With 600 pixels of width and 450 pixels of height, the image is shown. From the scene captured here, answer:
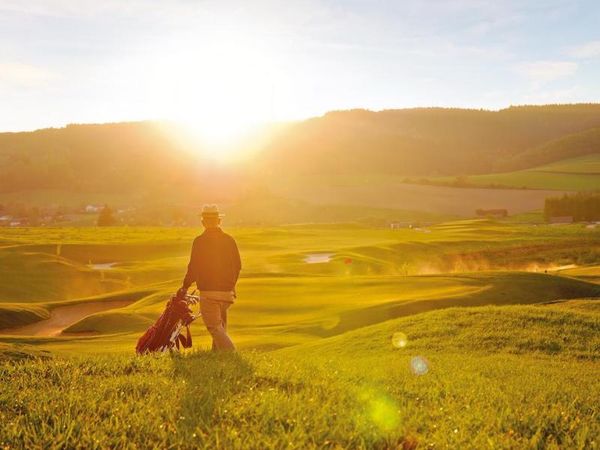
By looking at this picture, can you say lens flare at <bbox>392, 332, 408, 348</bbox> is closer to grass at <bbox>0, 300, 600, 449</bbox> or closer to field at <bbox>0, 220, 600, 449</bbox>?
field at <bbox>0, 220, 600, 449</bbox>

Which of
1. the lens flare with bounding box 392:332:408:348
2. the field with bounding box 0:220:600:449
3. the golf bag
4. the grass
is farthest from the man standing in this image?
the lens flare with bounding box 392:332:408:348

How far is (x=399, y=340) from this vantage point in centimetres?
1764

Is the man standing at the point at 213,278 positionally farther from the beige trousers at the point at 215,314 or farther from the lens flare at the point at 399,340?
the lens flare at the point at 399,340

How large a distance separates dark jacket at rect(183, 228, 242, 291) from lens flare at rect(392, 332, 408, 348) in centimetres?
611

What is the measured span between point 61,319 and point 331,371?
1089 inches

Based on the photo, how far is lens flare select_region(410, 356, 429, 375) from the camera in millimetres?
11750

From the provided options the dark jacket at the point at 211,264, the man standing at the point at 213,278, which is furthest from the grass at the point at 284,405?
the dark jacket at the point at 211,264

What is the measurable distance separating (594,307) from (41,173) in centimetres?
18465

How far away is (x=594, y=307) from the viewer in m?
22.3

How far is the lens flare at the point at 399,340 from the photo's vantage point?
1710 centimetres

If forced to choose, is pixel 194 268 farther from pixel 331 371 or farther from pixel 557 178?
pixel 557 178

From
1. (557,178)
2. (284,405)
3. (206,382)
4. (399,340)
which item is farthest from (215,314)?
(557,178)

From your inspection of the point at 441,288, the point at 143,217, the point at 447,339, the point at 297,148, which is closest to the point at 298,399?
the point at 447,339

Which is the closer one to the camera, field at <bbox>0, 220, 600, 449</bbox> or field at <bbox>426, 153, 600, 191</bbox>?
field at <bbox>0, 220, 600, 449</bbox>
